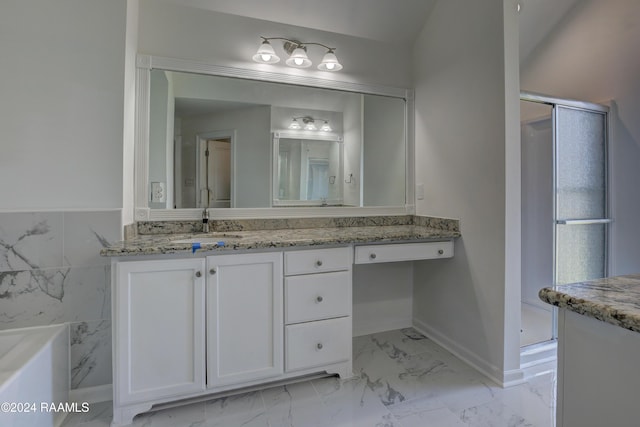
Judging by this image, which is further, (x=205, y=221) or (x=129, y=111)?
(x=205, y=221)

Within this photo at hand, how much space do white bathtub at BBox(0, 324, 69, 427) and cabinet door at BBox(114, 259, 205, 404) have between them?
10.8 inches

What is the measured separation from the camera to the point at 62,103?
1639 millimetres

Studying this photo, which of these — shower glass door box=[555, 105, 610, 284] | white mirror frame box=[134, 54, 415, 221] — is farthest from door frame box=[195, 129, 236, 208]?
shower glass door box=[555, 105, 610, 284]

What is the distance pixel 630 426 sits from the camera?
2.02ft

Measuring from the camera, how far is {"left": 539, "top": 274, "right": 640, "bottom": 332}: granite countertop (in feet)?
1.99

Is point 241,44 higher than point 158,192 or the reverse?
higher

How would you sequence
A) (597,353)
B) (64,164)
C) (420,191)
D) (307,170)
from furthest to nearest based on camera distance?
(420,191)
(307,170)
(64,164)
(597,353)

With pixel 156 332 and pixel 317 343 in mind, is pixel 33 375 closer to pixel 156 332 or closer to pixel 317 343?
pixel 156 332

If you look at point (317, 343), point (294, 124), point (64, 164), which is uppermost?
point (294, 124)

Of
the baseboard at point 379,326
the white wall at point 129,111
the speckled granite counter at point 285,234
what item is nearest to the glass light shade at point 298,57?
the white wall at point 129,111

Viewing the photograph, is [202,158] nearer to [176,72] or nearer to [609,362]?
[176,72]

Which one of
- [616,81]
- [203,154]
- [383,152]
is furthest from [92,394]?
[616,81]

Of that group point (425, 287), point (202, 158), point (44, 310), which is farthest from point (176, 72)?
point (425, 287)

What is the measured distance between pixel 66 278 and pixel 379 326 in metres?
2.11
